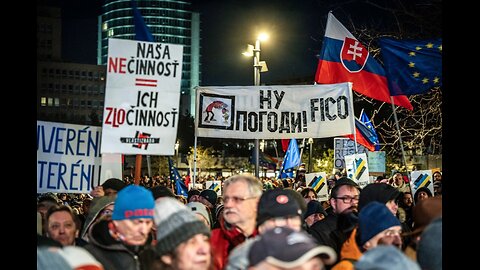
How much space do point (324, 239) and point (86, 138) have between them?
3.68 meters

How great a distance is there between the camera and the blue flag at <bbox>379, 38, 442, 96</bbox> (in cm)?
1075

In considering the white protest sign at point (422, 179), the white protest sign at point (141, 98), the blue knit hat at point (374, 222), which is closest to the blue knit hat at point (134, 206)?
the blue knit hat at point (374, 222)

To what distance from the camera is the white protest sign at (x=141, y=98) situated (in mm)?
7938

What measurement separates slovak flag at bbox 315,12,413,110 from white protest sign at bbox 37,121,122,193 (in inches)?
231

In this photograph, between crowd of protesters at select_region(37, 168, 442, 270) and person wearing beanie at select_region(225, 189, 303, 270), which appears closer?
crowd of protesters at select_region(37, 168, 442, 270)

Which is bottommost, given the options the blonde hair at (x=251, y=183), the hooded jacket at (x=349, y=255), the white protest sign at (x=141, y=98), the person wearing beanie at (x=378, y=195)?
the hooded jacket at (x=349, y=255)

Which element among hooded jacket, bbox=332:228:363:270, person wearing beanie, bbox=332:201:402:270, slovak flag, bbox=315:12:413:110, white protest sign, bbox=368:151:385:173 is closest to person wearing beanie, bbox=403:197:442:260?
person wearing beanie, bbox=332:201:402:270

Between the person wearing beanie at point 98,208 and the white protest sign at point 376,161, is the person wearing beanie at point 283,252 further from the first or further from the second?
the white protest sign at point 376,161

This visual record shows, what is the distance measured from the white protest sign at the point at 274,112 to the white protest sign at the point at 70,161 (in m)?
3.07

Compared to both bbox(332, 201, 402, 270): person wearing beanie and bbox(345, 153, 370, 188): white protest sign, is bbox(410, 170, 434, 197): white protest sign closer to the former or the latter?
bbox(345, 153, 370, 188): white protest sign

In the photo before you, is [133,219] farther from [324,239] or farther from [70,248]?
[324,239]

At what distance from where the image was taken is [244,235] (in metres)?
5.35

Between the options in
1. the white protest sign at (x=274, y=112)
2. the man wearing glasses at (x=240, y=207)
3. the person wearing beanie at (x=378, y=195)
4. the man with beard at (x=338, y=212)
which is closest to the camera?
the man wearing glasses at (x=240, y=207)
